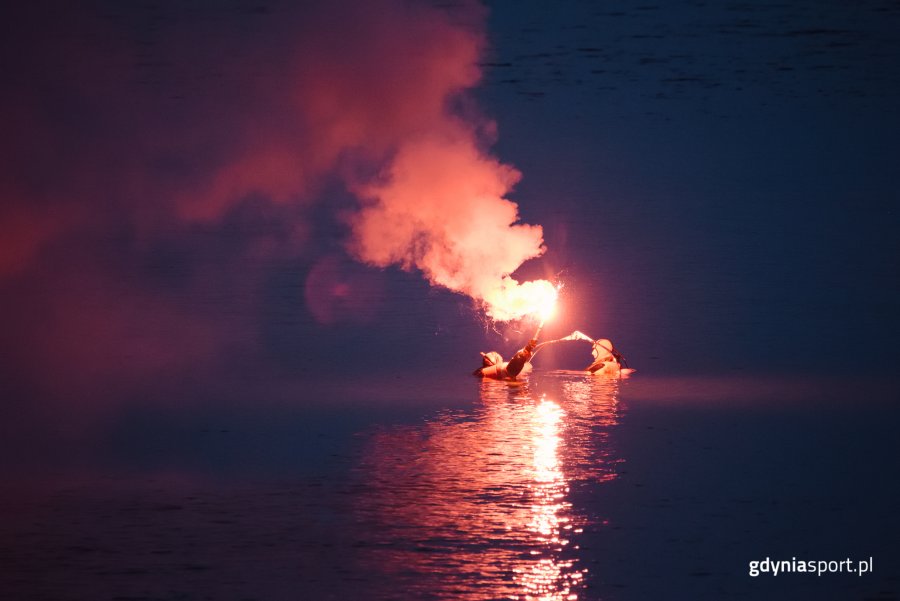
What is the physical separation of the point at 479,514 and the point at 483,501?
79 centimetres

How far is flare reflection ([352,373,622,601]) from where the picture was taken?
38.2ft

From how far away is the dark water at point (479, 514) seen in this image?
11.6m

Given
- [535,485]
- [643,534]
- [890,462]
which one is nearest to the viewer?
[643,534]

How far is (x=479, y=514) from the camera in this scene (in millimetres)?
14391

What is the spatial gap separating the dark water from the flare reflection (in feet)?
0.16

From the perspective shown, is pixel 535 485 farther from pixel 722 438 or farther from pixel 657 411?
pixel 657 411

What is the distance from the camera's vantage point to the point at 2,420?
25703 millimetres

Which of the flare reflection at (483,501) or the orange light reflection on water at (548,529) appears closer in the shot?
the orange light reflection on water at (548,529)

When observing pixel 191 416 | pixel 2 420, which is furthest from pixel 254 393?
pixel 2 420

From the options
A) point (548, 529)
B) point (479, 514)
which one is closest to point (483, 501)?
point (479, 514)

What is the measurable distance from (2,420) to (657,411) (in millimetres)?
17037

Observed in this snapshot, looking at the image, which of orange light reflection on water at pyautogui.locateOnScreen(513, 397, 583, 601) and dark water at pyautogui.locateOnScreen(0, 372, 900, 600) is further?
dark water at pyautogui.locateOnScreen(0, 372, 900, 600)

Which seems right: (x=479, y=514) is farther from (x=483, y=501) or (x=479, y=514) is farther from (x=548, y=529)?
(x=548, y=529)

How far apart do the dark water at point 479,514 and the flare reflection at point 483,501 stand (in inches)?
1.9
